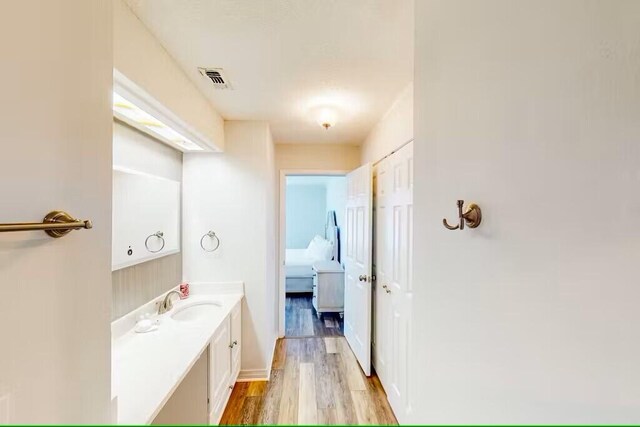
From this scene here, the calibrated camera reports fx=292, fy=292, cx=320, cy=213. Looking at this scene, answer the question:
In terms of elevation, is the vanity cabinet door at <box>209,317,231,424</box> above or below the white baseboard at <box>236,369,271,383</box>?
above

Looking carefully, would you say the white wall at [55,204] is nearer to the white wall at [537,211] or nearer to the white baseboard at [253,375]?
the white wall at [537,211]

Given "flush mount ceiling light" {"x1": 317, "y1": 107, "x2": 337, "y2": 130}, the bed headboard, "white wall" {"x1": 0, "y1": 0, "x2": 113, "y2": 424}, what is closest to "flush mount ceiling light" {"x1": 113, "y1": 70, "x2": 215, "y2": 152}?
"white wall" {"x1": 0, "y1": 0, "x2": 113, "y2": 424}

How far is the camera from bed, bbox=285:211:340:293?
17.0 feet

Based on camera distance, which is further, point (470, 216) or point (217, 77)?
point (217, 77)

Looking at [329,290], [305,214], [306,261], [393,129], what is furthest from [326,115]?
[305,214]

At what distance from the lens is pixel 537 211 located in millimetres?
553

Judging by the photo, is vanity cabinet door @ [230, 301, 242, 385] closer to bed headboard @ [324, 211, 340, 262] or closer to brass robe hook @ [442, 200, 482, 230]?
brass robe hook @ [442, 200, 482, 230]

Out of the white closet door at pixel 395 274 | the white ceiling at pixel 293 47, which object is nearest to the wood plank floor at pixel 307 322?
the white closet door at pixel 395 274

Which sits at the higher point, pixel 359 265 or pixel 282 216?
pixel 282 216

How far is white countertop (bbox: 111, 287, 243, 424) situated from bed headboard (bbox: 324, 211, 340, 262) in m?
3.34

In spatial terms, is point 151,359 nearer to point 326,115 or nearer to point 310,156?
point 326,115

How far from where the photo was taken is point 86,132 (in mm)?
712

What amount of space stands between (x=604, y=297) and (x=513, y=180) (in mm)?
258

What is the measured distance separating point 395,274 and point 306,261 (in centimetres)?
327
